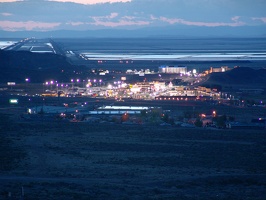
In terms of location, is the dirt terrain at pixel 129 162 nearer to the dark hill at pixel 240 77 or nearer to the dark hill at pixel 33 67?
the dark hill at pixel 240 77

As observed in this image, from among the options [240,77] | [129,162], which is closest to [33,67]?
[240,77]

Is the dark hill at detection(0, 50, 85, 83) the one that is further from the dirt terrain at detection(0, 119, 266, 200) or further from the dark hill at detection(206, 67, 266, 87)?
the dirt terrain at detection(0, 119, 266, 200)

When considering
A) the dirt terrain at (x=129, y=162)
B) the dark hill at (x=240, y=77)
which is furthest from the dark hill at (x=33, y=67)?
the dirt terrain at (x=129, y=162)

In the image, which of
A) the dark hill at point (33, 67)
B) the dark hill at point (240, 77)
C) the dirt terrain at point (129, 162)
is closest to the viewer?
the dirt terrain at point (129, 162)

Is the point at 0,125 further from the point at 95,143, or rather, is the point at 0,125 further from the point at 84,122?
the point at 95,143

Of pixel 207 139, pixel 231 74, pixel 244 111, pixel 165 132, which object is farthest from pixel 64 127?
pixel 231 74
